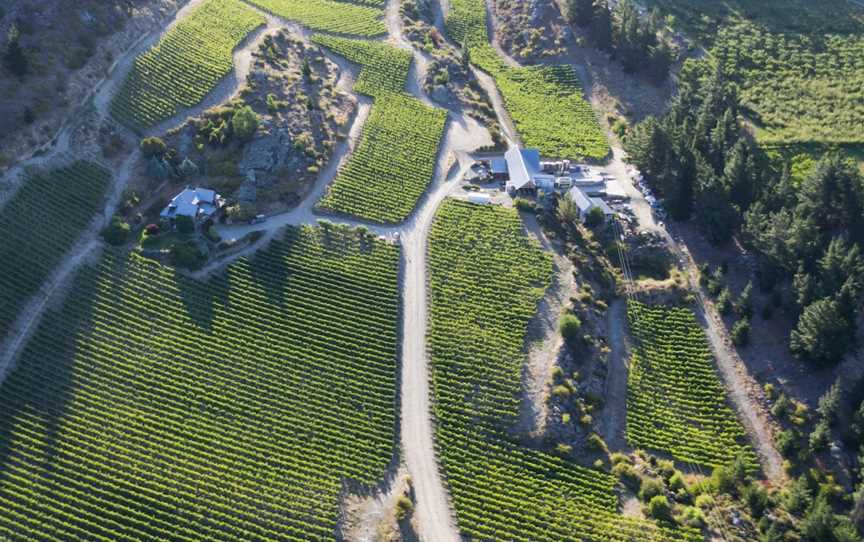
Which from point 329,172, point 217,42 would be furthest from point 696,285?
point 217,42

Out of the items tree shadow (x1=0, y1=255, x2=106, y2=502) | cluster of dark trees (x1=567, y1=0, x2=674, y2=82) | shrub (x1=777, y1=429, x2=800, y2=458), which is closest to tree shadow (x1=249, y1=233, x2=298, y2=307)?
tree shadow (x1=0, y1=255, x2=106, y2=502)

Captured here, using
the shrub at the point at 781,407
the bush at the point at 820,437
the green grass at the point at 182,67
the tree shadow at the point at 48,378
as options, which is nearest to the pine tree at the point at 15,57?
the green grass at the point at 182,67

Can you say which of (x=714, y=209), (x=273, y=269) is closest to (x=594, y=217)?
(x=714, y=209)

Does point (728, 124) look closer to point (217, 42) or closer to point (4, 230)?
point (217, 42)

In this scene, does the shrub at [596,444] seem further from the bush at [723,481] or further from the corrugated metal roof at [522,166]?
the corrugated metal roof at [522,166]

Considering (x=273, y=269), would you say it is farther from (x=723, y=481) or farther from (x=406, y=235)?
(x=723, y=481)

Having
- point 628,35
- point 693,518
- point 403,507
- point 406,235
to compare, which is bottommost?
point 403,507

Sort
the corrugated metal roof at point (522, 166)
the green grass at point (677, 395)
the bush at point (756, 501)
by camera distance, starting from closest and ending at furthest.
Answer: the bush at point (756, 501), the green grass at point (677, 395), the corrugated metal roof at point (522, 166)
